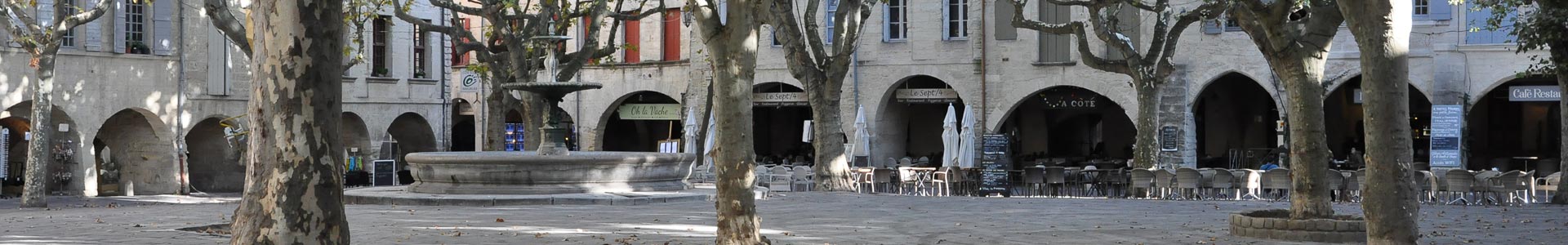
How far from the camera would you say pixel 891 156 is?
1382 inches

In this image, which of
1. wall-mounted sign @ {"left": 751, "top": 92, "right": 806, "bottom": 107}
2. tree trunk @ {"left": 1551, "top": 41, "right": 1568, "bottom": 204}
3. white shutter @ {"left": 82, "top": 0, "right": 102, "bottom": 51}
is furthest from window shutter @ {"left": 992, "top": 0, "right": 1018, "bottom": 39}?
white shutter @ {"left": 82, "top": 0, "right": 102, "bottom": 51}

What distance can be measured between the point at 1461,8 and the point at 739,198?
849 inches

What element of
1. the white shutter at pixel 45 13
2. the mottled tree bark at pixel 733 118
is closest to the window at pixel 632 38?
the white shutter at pixel 45 13

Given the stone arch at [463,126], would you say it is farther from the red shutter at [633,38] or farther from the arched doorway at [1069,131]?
the arched doorway at [1069,131]

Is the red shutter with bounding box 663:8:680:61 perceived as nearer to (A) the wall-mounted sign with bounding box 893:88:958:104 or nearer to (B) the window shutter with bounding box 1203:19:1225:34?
(A) the wall-mounted sign with bounding box 893:88:958:104

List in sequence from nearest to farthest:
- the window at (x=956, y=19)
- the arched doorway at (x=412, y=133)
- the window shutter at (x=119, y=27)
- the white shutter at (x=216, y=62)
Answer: the window shutter at (x=119, y=27), the white shutter at (x=216, y=62), the window at (x=956, y=19), the arched doorway at (x=412, y=133)

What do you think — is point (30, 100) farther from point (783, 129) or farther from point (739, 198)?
point (739, 198)

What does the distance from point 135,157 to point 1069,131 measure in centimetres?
1830

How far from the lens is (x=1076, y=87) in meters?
33.2

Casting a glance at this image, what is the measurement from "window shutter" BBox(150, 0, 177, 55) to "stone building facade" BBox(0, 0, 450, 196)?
2cm

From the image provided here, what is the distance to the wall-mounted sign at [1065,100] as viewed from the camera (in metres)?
33.1

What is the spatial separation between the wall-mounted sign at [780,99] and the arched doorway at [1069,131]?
13.2 ft

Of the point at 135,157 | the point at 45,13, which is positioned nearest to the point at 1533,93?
the point at 135,157

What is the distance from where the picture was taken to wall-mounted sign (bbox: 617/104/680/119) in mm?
38625
